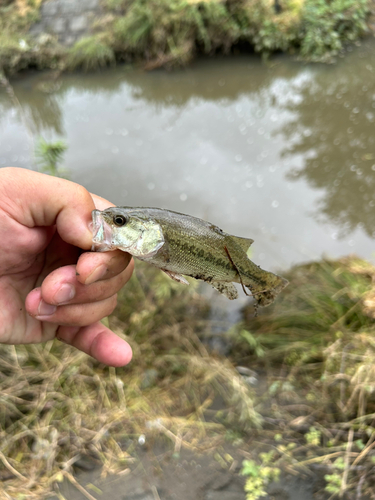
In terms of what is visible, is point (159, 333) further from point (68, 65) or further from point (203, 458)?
point (68, 65)

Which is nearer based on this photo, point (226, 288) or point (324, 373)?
point (226, 288)

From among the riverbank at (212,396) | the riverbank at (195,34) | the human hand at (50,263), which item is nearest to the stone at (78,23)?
the riverbank at (195,34)

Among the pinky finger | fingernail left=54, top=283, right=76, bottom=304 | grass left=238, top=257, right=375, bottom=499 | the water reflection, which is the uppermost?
fingernail left=54, top=283, right=76, bottom=304

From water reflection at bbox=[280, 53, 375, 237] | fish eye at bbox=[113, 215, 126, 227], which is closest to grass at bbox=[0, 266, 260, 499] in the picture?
fish eye at bbox=[113, 215, 126, 227]

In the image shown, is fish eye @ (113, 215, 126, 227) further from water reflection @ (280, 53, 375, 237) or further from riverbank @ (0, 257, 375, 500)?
water reflection @ (280, 53, 375, 237)

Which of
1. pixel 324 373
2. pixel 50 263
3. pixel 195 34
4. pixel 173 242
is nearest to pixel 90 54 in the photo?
pixel 195 34

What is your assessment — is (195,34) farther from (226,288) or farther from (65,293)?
(65,293)

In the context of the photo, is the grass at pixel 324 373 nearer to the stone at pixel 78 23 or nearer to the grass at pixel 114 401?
the grass at pixel 114 401

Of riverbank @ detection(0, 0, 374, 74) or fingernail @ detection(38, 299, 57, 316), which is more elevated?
riverbank @ detection(0, 0, 374, 74)
